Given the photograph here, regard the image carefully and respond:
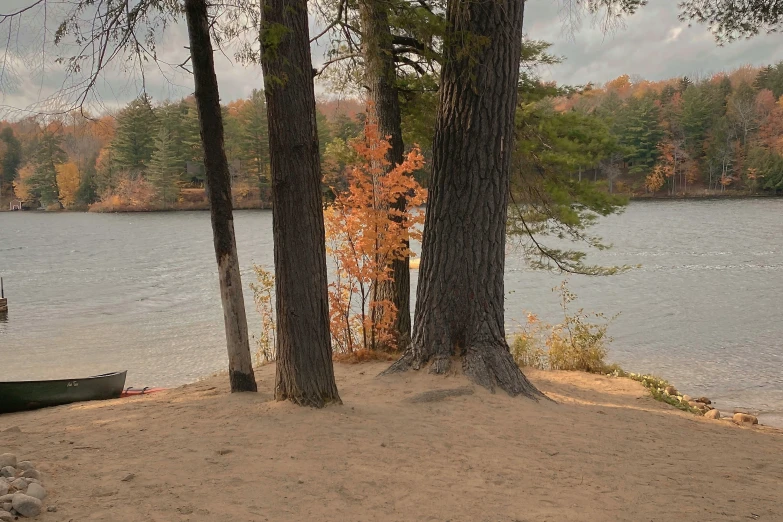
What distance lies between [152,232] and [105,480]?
149 ft

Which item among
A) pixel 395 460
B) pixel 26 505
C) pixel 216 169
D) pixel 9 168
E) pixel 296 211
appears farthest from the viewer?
pixel 9 168

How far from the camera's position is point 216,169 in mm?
6301

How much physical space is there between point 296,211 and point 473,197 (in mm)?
2142

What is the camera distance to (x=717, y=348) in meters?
14.2

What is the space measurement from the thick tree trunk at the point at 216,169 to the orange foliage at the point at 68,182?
213 feet

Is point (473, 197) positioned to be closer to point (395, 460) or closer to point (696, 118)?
point (395, 460)

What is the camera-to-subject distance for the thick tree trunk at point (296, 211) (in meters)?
5.51

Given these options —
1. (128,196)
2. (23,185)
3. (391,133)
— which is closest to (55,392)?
(391,133)

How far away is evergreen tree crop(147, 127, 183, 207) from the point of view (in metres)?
50.8

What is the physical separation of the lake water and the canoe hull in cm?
388

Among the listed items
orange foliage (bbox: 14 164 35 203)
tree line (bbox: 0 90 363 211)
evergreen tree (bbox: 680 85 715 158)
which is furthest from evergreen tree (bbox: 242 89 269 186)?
evergreen tree (bbox: 680 85 715 158)

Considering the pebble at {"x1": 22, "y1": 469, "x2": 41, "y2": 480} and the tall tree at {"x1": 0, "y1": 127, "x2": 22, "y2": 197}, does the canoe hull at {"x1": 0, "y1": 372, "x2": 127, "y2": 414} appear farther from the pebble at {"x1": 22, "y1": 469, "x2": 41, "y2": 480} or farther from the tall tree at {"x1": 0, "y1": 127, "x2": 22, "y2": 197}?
the tall tree at {"x1": 0, "y1": 127, "x2": 22, "y2": 197}

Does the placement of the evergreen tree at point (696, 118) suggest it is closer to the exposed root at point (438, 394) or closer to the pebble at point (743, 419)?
the pebble at point (743, 419)

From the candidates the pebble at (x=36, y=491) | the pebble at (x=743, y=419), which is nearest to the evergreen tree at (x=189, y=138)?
the pebble at (x=743, y=419)
